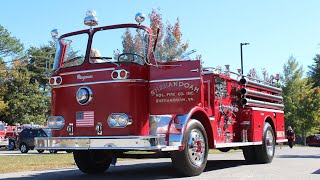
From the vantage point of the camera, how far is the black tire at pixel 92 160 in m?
10.2

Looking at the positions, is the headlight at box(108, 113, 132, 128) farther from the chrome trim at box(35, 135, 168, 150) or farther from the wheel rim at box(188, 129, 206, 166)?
the wheel rim at box(188, 129, 206, 166)

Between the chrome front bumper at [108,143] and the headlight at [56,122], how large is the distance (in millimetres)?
331

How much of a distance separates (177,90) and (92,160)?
9.60ft

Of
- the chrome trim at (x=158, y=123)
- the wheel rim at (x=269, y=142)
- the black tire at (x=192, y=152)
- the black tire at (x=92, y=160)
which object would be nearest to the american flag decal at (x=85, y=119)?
the chrome trim at (x=158, y=123)

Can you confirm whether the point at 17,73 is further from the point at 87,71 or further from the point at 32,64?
the point at 87,71

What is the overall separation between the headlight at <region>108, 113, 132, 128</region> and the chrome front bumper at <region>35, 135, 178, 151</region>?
362 mm

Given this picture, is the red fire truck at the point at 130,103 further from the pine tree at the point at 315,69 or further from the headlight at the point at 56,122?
the pine tree at the point at 315,69

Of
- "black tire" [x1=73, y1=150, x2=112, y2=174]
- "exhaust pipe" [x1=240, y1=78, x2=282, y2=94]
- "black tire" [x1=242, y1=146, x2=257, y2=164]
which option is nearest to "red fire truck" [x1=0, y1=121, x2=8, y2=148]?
"exhaust pipe" [x1=240, y1=78, x2=282, y2=94]

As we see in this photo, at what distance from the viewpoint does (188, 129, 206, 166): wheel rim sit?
869cm

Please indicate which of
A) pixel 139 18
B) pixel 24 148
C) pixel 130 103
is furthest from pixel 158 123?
pixel 24 148

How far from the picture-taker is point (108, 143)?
805cm

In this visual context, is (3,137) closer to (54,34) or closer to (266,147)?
(266,147)

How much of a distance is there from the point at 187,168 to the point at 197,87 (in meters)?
1.55

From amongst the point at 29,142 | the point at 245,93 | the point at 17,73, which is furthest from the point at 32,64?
the point at 245,93
